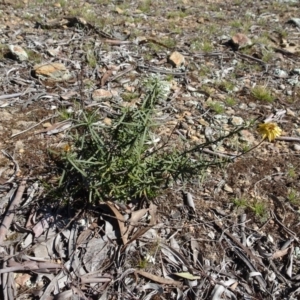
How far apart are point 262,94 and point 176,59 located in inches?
38.2

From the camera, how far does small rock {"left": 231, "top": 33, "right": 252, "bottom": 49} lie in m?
5.15

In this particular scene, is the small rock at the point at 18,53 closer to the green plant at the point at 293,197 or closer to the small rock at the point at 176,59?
the small rock at the point at 176,59

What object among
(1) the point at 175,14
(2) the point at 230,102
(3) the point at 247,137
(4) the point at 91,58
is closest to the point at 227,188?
(3) the point at 247,137

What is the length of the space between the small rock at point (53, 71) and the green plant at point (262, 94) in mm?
1763

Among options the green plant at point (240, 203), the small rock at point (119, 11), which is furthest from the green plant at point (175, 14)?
the green plant at point (240, 203)

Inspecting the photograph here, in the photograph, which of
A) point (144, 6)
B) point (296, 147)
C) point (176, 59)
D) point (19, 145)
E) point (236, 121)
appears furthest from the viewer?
point (144, 6)

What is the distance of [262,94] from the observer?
4312 mm

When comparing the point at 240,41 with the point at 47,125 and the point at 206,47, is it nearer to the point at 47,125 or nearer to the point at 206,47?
the point at 206,47

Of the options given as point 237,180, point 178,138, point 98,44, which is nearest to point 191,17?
point 98,44

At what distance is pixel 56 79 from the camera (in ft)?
13.9

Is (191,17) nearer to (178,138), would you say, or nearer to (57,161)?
(178,138)

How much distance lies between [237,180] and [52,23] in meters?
3.17

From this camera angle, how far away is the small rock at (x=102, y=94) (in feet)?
13.2

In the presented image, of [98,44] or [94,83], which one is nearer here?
[94,83]
